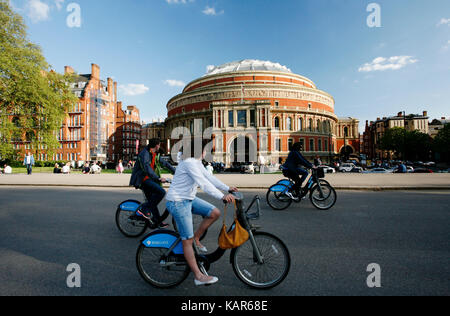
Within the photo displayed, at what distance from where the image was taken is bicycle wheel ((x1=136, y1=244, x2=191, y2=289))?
3034 mm

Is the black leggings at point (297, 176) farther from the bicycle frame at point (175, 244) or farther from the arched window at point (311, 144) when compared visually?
the arched window at point (311, 144)

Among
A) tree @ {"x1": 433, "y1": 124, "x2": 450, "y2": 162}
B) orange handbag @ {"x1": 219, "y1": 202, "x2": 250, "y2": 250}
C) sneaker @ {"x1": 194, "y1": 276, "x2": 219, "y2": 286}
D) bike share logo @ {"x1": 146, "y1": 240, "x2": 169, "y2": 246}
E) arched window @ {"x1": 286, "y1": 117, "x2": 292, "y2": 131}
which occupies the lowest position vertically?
sneaker @ {"x1": 194, "y1": 276, "x2": 219, "y2": 286}

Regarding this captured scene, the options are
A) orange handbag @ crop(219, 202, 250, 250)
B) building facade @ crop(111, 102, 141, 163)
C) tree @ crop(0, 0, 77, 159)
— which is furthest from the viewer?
building facade @ crop(111, 102, 141, 163)

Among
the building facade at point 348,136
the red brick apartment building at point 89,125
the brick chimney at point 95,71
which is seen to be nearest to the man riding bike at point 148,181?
the red brick apartment building at point 89,125

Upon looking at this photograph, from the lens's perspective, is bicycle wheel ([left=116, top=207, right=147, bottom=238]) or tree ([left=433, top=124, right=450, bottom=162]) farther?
tree ([left=433, top=124, right=450, bottom=162])

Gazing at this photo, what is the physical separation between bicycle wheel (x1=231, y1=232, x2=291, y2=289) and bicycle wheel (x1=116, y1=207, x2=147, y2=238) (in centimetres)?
284

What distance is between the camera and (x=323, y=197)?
25.0ft

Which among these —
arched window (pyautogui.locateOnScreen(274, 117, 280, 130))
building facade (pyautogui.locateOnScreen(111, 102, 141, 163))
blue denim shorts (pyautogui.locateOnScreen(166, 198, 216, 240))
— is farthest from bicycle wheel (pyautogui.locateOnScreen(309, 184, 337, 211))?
building facade (pyautogui.locateOnScreen(111, 102, 141, 163))

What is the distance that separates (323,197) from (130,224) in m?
5.76

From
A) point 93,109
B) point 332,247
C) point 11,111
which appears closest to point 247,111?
point 11,111

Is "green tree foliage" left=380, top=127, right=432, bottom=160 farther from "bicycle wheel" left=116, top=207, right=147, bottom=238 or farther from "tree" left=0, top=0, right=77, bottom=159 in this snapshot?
"tree" left=0, top=0, right=77, bottom=159

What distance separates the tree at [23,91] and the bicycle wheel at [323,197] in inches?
1230

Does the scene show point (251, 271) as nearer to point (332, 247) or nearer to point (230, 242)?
point (230, 242)
